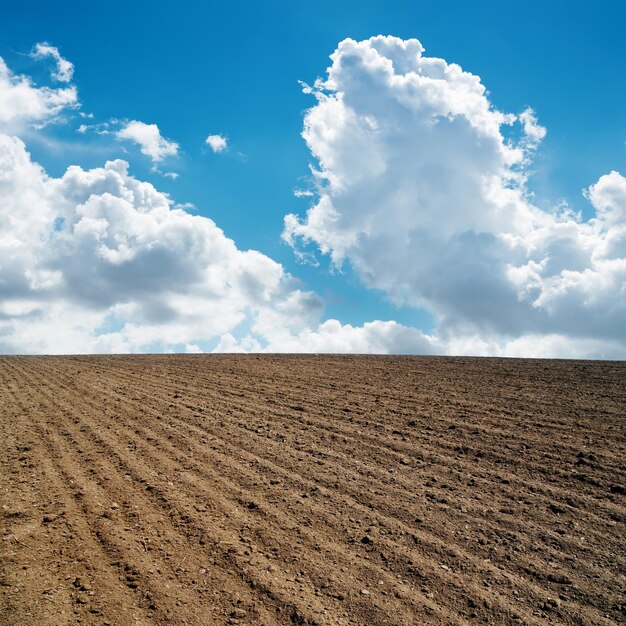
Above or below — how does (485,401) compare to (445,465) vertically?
above

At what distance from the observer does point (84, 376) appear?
1859cm

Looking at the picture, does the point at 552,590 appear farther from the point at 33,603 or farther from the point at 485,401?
the point at 485,401

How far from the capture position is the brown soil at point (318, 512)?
174 inches

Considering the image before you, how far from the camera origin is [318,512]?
6.06m

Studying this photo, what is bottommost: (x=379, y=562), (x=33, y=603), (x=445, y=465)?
(x=33, y=603)

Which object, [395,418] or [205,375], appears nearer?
[395,418]

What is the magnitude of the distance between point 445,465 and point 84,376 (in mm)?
16176

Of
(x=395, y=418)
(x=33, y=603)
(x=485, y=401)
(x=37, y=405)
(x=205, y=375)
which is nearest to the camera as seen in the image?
(x=33, y=603)

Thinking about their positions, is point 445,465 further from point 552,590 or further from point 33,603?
point 33,603

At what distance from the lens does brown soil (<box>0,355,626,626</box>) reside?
442cm

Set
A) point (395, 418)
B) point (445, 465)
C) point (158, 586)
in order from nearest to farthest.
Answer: point (158, 586), point (445, 465), point (395, 418)

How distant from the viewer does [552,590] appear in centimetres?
474

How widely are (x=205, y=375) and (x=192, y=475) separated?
10776 millimetres

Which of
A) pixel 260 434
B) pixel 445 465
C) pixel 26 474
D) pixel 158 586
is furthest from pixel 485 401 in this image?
pixel 26 474
